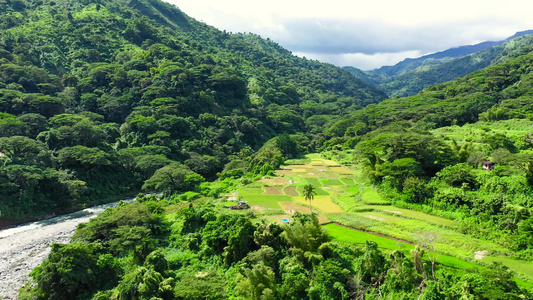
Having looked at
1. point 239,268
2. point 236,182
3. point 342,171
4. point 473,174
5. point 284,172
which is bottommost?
point 239,268

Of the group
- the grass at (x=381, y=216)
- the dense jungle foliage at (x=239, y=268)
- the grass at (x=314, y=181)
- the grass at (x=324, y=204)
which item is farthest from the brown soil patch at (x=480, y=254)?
the grass at (x=314, y=181)

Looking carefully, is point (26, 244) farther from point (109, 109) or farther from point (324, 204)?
point (109, 109)

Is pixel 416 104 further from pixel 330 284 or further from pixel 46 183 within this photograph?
pixel 46 183

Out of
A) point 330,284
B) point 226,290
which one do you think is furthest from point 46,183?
point 330,284

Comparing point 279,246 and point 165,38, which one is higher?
point 165,38

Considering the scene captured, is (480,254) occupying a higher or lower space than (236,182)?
lower

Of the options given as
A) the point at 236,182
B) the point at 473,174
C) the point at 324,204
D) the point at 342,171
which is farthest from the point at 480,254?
the point at 236,182
